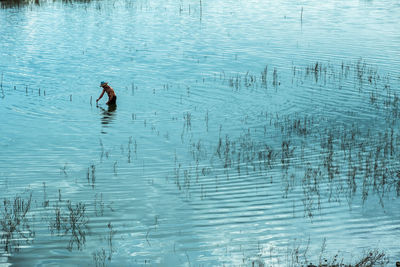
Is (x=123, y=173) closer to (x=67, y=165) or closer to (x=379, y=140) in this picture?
(x=67, y=165)

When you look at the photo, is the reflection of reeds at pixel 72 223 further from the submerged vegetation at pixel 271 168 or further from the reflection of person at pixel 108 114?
the reflection of person at pixel 108 114

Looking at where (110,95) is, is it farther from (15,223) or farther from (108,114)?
(15,223)

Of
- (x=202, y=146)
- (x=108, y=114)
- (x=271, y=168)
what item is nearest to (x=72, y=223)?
(x=271, y=168)

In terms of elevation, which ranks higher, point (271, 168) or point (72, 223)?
point (271, 168)

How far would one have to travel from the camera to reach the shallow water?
8383 millimetres

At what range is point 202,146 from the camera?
13438mm

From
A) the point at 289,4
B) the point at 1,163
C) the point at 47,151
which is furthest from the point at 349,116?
the point at 289,4

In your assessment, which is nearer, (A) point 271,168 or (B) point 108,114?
(A) point 271,168

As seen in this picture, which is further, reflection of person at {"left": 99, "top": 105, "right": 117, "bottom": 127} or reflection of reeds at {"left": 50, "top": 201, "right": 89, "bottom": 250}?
reflection of person at {"left": 99, "top": 105, "right": 117, "bottom": 127}

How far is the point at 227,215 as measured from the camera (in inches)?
364

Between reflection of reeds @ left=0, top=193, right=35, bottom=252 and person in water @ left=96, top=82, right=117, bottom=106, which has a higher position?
person in water @ left=96, top=82, right=117, bottom=106

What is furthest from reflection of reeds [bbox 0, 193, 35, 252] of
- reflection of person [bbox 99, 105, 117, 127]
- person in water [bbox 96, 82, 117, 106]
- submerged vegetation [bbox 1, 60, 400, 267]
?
person in water [bbox 96, 82, 117, 106]

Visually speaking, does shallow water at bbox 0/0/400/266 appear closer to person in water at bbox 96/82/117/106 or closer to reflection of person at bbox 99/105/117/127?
reflection of person at bbox 99/105/117/127

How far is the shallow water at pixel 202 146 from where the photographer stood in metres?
8.38
